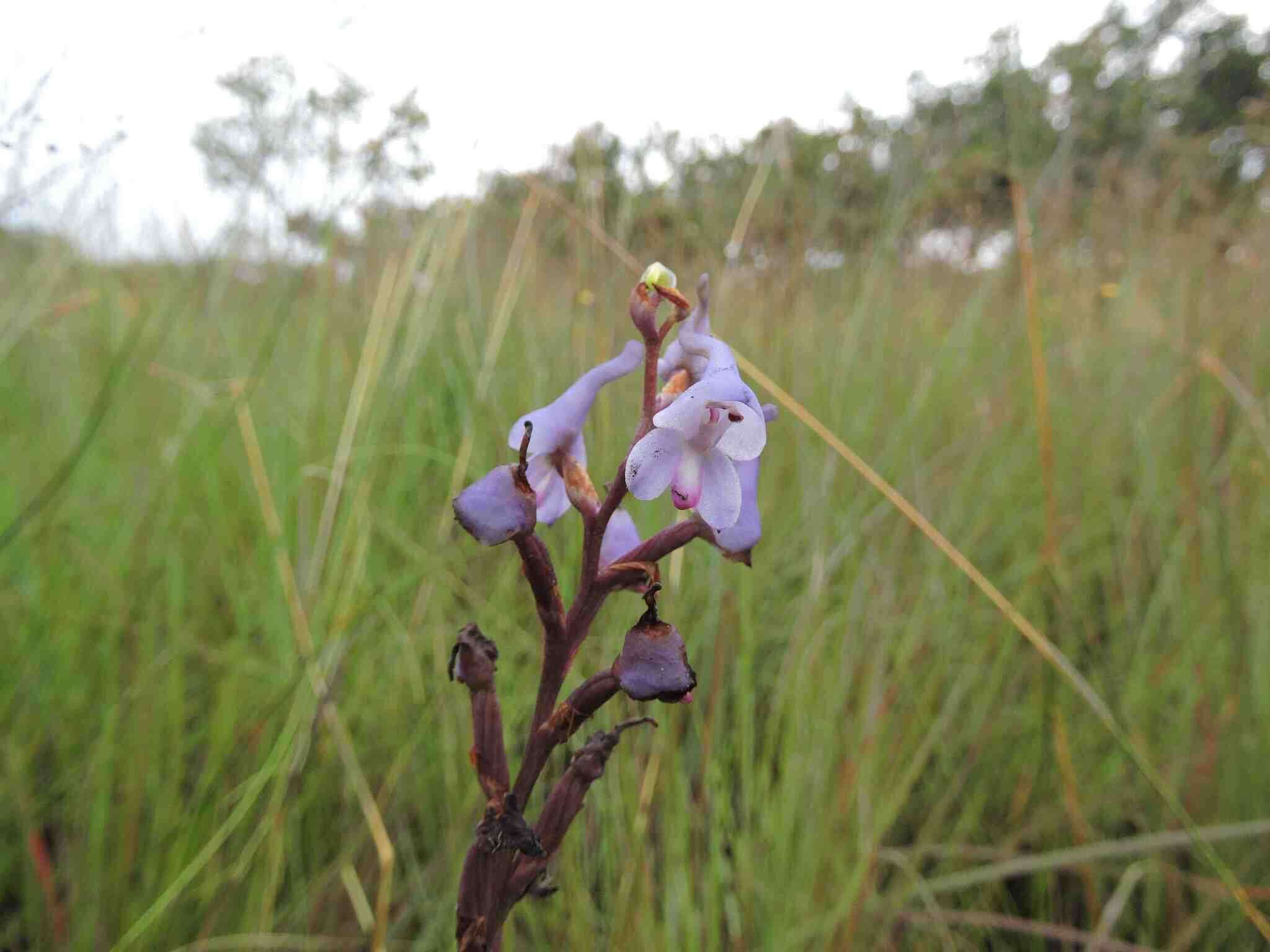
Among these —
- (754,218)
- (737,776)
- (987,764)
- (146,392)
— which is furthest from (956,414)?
(146,392)

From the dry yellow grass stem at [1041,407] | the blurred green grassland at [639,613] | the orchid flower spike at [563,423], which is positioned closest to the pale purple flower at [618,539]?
the orchid flower spike at [563,423]

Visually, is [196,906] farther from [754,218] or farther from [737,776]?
[754,218]

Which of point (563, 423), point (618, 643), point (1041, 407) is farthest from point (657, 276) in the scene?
point (1041, 407)

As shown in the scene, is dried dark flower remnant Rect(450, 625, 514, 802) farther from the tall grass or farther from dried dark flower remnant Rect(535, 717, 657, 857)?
the tall grass

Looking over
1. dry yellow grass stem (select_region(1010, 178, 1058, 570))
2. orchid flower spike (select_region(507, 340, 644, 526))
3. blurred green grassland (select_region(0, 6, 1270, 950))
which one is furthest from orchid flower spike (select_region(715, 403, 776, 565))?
dry yellow grass stem (select_region(1010, 178, 1058, 570))

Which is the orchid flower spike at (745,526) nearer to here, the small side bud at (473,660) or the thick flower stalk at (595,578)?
the thick flower stalk at (595,578)

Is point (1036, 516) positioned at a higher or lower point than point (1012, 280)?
lower

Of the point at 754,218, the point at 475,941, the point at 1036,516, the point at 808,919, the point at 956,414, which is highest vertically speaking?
the point at 754,218
